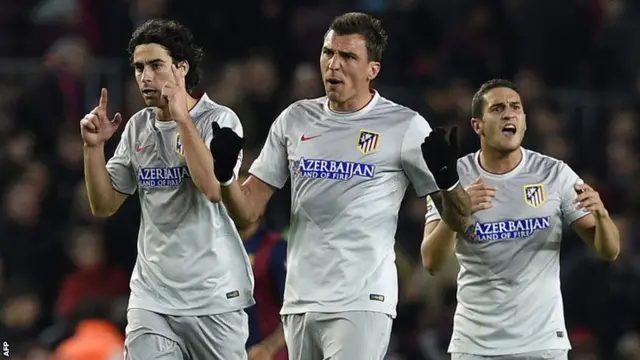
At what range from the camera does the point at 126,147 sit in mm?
8047

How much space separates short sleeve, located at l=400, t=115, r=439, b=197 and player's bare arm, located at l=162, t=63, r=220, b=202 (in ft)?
3.09

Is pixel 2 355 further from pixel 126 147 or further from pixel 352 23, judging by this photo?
pixel 352 23

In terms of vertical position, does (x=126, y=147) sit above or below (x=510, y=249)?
above

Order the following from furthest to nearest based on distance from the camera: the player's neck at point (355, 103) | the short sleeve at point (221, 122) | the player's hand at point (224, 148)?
the player's neck at point (355, 103)
the short sleeve at point (221, 122)
the player's hand at point (224, 148)

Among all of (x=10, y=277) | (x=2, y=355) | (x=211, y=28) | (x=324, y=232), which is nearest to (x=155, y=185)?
(x=324, y=232)

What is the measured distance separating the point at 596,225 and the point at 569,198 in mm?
282

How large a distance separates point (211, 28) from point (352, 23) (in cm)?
681

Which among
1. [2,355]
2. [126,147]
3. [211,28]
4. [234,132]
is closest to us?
[234,132]

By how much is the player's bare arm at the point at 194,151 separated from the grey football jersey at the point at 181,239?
0.73 feet

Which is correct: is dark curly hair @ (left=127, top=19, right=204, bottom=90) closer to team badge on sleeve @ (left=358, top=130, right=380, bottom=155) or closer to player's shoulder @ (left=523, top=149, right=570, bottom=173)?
team badge on sleeve @ (left=358, top=130, right=380, bottom=155)

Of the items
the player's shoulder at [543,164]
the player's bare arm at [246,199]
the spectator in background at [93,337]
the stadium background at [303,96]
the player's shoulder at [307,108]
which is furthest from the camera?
the stadium background at [303,96]

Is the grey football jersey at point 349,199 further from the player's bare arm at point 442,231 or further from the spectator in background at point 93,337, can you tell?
the spectator in background at point 93,337

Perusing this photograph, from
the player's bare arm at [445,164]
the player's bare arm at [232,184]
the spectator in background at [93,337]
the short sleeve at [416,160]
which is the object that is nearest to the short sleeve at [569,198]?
the player's bare arm at [445,164]

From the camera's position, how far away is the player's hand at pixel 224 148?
24.5ft
